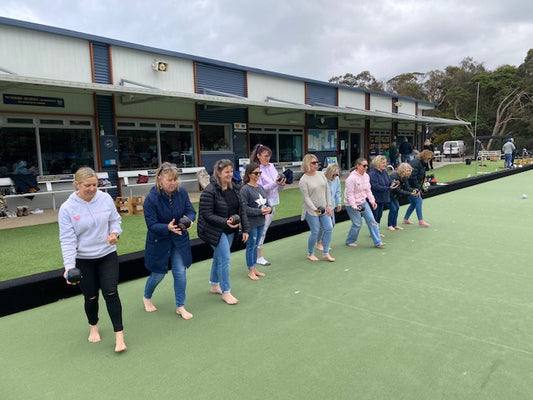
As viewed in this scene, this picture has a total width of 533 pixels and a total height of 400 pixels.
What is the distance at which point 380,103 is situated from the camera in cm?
A: 2333

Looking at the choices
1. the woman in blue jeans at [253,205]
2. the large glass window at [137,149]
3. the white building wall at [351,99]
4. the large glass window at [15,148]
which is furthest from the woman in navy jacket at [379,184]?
the white building wall at [351,99]

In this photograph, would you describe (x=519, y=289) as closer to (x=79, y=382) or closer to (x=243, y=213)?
(x=243, y=213)

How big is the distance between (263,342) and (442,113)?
5592 centimetres

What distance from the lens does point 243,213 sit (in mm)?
4289

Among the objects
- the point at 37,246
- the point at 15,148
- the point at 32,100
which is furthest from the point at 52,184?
the point at 37,246

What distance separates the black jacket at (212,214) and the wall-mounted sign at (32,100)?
797cm

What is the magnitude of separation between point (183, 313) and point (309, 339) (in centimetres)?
126

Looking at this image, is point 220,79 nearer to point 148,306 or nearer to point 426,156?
point 426,156

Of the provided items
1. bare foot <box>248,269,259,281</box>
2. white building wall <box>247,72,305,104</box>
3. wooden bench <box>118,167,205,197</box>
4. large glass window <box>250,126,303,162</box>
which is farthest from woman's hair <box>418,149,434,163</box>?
white building wall <box>247,72,305,104</box>

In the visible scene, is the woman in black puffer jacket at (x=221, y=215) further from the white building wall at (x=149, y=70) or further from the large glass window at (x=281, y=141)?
the large glass window at (x=281, y=141)

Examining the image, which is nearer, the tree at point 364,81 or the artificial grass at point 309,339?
the artificial grass at point 309,339

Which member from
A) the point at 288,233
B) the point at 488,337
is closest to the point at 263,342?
the point at 488,337

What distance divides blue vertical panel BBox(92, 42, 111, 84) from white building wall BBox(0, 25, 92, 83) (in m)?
0.19

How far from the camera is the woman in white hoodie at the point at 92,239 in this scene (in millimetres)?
3041
